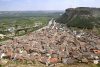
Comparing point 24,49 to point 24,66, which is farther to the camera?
point 24,49

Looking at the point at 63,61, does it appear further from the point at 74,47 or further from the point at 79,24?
the point at 79,24

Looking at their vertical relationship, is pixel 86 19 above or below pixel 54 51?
above

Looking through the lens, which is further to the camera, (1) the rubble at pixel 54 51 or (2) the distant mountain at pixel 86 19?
(2) the distant mountain at pixel 86 19

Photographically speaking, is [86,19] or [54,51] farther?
[86,19]

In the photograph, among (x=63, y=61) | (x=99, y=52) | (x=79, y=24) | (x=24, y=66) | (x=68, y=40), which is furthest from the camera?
(x=79, y=24)

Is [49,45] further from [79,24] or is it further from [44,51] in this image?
[79,24]

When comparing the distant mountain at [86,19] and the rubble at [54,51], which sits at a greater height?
the distant mountain at [86,19]

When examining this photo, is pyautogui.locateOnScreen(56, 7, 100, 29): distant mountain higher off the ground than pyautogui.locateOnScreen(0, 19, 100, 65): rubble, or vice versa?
pyautogui.locateOnScreen(56, 7, 100, 29): distant mountain

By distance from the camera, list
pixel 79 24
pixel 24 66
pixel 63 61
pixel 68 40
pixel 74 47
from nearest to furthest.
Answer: pixel 24 66 → pixel 63 61 → pixel 74 47 → pixel 68 40 → pixel 79 24

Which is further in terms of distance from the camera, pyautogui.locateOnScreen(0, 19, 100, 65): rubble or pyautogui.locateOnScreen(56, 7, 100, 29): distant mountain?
pyautogui.locateOnScreen(56, 7, 100, 29): distant mountain

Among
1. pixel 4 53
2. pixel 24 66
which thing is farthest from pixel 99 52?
pixel 4 53
